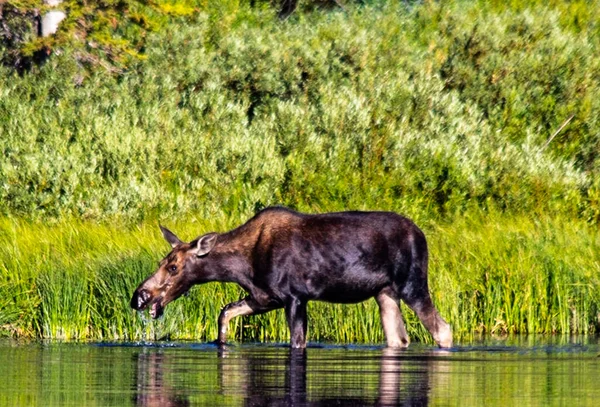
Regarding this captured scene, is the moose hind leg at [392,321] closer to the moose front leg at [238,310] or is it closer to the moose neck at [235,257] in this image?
the moose front leg at [238,310]

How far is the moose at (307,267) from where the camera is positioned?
1688 cm

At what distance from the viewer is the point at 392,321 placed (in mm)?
17141

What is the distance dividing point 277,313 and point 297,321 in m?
2.42

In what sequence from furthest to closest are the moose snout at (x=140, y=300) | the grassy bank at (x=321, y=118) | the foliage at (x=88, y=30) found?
the foliage at (x=88, y=30) < the grassy bank at (x=321, y=118) < the moose snout at (x=140, y=300)

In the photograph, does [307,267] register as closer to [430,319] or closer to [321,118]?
[430,319]

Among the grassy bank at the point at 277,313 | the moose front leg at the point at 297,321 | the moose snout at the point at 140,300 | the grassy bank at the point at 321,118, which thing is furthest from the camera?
the grassy bank at the point at 321,118

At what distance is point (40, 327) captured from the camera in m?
19.0

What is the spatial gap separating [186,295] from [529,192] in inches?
498

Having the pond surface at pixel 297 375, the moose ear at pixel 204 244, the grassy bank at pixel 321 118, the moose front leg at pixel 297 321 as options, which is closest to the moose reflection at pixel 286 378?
the pond surface at pixel 297 375

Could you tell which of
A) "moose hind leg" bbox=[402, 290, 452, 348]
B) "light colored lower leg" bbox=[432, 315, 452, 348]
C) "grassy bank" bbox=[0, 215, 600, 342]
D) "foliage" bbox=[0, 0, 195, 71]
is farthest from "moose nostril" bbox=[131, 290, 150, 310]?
"foliage" bbox=[0, 0, 195, 71]

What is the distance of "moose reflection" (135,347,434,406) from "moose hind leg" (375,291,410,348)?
1.70ft

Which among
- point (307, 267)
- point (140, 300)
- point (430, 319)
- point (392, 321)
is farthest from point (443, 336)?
point (140, 300)

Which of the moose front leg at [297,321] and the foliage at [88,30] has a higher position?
the foliage at [88,30]

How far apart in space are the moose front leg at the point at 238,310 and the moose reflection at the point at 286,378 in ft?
1.41
